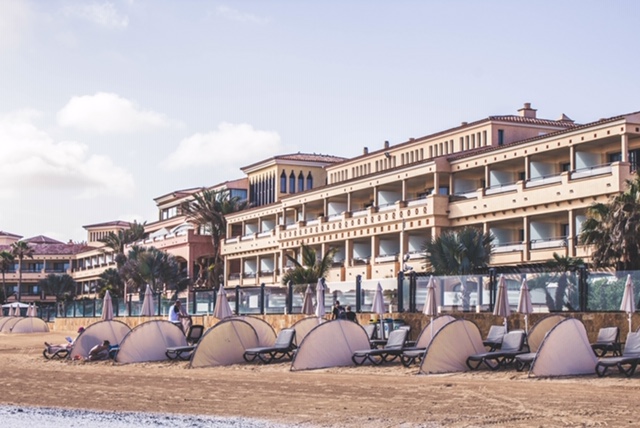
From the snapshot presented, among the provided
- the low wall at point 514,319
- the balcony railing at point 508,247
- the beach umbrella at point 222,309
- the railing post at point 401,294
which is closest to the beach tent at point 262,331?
the beach umbrella at point 222,309

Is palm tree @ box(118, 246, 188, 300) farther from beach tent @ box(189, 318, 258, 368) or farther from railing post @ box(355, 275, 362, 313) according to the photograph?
beach tent @ box(189, 318, 258, 368)

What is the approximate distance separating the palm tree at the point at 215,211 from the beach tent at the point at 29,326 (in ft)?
58.1

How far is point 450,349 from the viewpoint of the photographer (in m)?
22.6

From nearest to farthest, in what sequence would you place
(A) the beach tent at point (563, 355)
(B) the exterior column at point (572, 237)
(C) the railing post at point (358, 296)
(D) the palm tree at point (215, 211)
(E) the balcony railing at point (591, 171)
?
(A) the beach tent at point (563, 355) < (C) the railing post at point (358, 296) < (E) the balcony railing at point (591, 171) < (B) the exterior column at point (572, 237) < (D) the palm tree at point (215, 211)

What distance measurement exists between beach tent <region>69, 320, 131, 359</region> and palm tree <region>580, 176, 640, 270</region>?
1585 cm

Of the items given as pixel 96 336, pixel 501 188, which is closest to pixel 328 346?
pixel 96 336

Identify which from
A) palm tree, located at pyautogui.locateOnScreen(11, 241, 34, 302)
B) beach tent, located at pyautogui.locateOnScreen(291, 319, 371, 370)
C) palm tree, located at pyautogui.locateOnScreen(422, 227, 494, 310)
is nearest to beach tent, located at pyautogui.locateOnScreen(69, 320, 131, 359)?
beach tent, located at pyautogui.locateOnScreen(291, 319, 371, 370)

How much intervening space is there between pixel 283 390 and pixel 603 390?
5.68 meters

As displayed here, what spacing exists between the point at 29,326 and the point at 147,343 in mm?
32338

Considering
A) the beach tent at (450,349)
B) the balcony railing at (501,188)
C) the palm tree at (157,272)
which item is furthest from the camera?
the palm tree at (157,272)

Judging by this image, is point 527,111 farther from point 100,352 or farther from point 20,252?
point 20,252

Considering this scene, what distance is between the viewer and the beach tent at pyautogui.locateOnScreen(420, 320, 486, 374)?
→ 73.5 feet

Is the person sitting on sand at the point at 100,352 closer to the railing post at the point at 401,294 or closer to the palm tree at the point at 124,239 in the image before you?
the railing post at the point at 401,294

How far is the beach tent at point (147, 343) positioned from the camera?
28.2 metres
